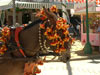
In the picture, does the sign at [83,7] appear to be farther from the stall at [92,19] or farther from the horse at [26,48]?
the horse at [26,48]

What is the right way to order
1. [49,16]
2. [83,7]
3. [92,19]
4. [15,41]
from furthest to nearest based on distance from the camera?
1. [92,19]
2. [83,7]
3. [15,41]
4. [49,16]

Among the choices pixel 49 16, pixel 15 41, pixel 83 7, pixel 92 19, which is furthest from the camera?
pixel 92 19

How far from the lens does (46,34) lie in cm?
324

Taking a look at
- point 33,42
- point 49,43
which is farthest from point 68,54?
point 33,42

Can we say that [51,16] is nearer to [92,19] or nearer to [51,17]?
[51,17]

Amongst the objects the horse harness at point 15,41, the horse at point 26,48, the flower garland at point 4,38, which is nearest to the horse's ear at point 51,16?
the horse at point 26,48

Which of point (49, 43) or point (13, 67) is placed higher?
point (49, 43)

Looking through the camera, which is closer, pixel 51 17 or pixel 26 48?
pixel 51 17

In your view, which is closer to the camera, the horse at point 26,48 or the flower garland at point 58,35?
the flower garland at point 58,35

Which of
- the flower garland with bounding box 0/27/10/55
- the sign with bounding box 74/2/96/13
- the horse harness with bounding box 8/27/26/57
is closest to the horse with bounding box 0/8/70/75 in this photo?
the horse harness with bounding box 8/27/26/57

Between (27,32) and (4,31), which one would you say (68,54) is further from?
(4,31)

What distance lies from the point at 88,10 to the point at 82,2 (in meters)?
0.92

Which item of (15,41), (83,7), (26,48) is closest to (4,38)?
(15,41)

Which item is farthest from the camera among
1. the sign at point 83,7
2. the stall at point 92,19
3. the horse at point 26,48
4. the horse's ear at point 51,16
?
the stall at point 92,19
